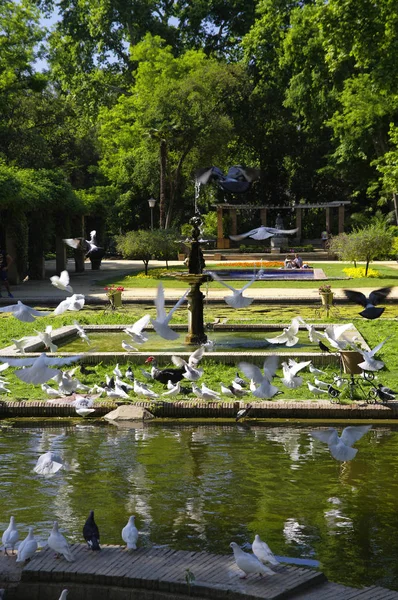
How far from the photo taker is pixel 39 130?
184ft

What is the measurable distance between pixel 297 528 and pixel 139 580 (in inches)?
85.3

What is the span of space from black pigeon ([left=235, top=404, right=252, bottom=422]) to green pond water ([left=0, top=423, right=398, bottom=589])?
0.15 m

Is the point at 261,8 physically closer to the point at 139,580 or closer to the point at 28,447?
the point at 28,447

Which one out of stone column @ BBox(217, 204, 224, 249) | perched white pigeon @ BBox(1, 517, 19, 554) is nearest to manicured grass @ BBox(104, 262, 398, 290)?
stone column @ BBox(217, 204, 224, 249)

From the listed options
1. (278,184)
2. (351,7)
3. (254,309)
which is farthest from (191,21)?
(254,309)

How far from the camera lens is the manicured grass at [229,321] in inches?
524

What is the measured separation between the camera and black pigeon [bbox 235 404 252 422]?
38.3 feet

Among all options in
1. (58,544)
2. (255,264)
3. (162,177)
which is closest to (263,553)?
(58,544)

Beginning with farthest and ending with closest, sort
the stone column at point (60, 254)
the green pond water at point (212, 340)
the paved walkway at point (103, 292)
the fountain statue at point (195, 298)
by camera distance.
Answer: the stone column at point (60, 254) → the paved walkway at point (103, 292) → the fountain statue at point (195, 298) → the green pond water at point (212, 340)

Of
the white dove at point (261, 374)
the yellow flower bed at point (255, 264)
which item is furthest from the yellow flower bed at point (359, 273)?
the white dove at point (261, 374)

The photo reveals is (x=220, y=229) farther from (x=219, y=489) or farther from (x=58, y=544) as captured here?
(x=58, y=544)

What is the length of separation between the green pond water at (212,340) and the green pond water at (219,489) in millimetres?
→ 4886

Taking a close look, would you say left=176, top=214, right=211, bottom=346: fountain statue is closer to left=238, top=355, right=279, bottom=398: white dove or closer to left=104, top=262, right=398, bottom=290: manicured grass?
left=238, top=355, right=279, bottom=398: white dove

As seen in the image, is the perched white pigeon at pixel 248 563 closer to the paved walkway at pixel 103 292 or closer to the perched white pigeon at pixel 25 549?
the perched white pigeon at pixel 25 549
